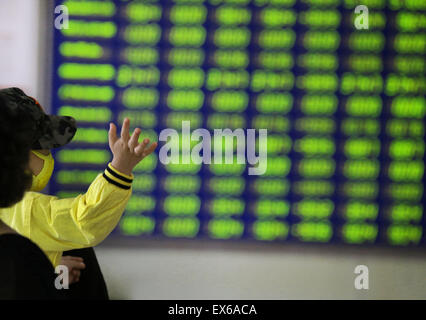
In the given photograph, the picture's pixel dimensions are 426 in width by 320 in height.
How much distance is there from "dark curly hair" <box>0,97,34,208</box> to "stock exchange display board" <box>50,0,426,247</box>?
17 centimetres

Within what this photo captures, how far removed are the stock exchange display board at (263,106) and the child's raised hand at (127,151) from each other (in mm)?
63

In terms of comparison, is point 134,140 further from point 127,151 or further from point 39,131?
point 39,131

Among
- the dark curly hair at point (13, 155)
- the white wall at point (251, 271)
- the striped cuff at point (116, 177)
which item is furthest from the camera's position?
the white wall at point (251, 271)

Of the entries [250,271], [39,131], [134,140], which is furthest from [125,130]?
[250,271]

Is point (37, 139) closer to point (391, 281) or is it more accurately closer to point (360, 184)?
point (360, 184)

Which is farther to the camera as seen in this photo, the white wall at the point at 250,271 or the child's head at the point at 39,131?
the white wall at the point at 250,271

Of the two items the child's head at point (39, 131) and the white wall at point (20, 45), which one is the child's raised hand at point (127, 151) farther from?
the white wall at point (20, 45)

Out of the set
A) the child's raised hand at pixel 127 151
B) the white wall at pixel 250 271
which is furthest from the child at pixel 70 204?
the white wall at pixel 250 271

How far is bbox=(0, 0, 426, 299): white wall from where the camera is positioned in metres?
1.05

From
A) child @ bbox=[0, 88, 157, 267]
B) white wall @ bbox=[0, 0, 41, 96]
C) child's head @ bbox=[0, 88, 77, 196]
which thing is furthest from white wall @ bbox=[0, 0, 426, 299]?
white wall @ bbox=[0, 0, 41, 96]

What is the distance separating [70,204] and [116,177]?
0.12 m

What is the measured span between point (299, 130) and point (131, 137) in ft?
1.24

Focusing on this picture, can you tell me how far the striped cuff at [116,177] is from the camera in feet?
3.10

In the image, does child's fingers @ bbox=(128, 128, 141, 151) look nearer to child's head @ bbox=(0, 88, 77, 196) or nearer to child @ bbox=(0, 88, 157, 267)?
child @ bbox=(0, 88, 157, 267)
